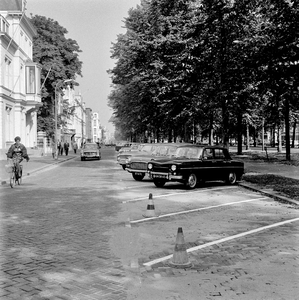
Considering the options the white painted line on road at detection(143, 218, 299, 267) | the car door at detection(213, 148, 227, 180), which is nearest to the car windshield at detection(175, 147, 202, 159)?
the car door at detection(213, 148, 227, 180)

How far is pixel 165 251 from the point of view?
263 inches

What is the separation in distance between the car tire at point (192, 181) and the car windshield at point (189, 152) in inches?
34.5

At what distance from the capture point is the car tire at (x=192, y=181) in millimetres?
15867

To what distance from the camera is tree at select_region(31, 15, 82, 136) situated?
52.6 meters

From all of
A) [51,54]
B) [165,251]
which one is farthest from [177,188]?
[51,54]

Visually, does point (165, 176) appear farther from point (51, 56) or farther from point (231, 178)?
point (51, 56)

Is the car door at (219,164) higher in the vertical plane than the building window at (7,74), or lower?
lower

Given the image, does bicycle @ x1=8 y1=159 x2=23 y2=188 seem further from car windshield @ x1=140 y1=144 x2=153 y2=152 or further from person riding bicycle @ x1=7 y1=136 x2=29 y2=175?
car windshield @ x1=140 y1=144 x2=153 y2=152

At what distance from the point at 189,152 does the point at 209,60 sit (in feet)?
35.7

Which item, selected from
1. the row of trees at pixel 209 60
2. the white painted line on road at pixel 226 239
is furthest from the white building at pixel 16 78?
the white painted line on road at pixel 226 239

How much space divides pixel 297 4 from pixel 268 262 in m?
12.8

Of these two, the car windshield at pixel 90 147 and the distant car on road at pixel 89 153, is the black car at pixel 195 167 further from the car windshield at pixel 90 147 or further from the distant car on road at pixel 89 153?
the car windshield at pixel 90 147

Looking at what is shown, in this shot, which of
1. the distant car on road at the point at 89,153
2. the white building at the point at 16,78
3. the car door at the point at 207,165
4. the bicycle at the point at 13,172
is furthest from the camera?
the distant car on road at the point at 89,153

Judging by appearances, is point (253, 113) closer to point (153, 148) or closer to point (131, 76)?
point (131, 76)
